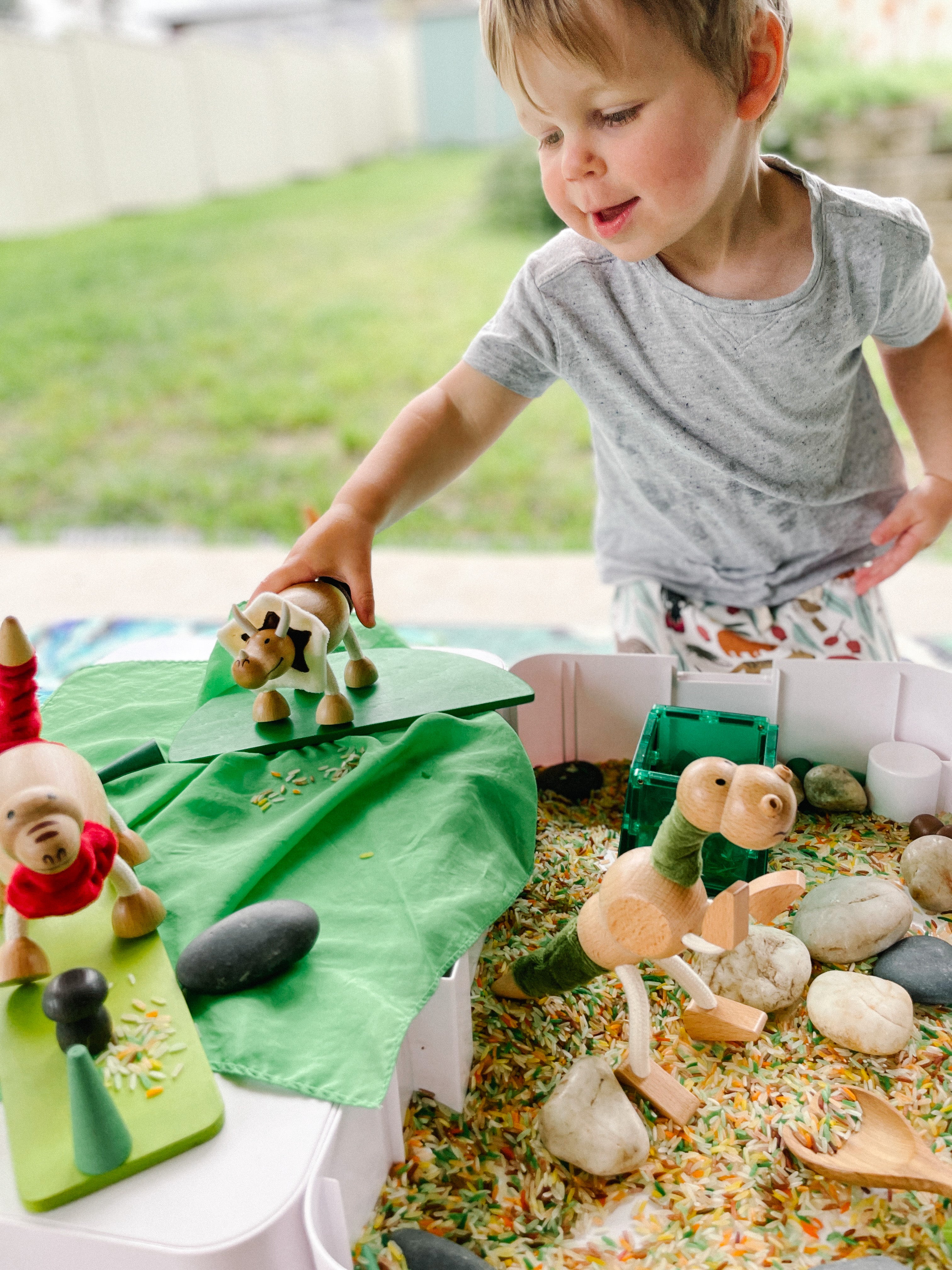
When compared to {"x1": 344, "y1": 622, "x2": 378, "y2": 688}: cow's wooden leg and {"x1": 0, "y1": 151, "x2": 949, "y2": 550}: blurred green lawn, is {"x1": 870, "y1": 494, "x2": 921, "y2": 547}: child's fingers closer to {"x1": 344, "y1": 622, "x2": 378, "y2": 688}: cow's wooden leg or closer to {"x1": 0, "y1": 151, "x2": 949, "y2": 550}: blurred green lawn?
{"x1": 344, "y1": 622, "x2": 378, "y2": 688}: cow's wooden leg

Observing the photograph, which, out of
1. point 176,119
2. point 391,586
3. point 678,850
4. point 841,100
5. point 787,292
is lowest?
point 391,586

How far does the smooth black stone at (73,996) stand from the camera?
589 mm

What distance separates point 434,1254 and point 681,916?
25 centimetres

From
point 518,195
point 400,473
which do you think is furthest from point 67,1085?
point 518,195

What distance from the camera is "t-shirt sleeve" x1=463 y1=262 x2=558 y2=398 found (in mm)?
1146

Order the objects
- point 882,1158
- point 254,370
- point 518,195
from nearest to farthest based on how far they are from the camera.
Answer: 1. point 882,1158
2. point 254,370
3. point 518,195

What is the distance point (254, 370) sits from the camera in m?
4.19

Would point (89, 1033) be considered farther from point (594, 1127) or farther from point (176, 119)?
point (176, 119)

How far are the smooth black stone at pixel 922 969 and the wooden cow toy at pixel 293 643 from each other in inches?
19.6

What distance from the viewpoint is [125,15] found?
710 centimetres

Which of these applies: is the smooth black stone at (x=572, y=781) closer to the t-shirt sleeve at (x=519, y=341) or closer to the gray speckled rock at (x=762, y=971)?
the gray speckled rock at (x=762, y=971)

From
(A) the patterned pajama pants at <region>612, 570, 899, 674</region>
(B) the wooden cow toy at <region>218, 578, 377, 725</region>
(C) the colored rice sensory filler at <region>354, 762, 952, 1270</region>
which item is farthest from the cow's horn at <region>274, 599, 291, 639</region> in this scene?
(A) the patterned pajama pants at <region>612, 570, 899, 674</region>

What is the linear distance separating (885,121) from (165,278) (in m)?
3.37

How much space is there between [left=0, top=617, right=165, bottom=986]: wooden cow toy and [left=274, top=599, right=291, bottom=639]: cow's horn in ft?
0.68
